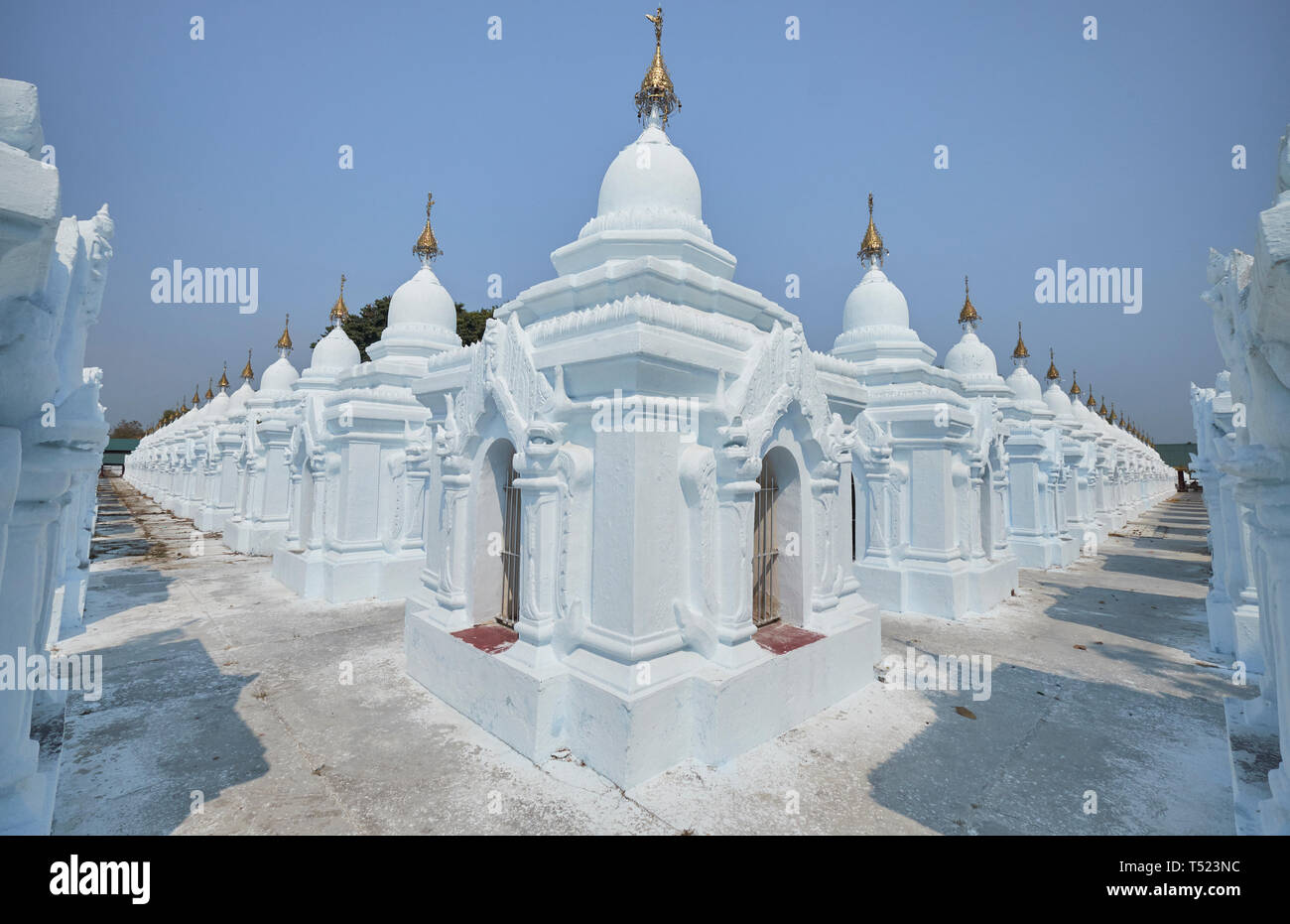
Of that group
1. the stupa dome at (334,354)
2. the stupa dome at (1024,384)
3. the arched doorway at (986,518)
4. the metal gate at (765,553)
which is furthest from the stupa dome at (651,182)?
the stupa dome at (1024,384)

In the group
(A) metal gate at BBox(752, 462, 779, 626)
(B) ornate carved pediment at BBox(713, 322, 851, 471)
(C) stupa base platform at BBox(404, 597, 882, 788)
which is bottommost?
(C) stupa base platform at BBox(404, 597, 882, 788)

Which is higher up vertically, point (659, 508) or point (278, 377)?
point (278, 377)

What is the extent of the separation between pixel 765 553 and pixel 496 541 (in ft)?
9.91

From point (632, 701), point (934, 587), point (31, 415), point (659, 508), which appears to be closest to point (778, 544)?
point (659, 508)

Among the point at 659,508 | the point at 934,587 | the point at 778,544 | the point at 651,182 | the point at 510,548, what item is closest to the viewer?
the point at 659,508

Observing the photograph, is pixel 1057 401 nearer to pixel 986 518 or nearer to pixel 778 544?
pixel 986 518

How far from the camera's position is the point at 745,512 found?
208 inches

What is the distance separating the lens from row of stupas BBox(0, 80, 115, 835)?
73.0 inches

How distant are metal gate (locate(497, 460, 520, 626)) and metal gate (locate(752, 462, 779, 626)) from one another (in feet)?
8.77

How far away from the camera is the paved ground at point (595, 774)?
3973 mm

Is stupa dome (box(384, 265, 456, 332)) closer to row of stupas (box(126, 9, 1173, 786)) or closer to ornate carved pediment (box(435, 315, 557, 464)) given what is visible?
row of stupas (box(126, 9, 1173, 786))

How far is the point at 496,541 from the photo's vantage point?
6438 mm

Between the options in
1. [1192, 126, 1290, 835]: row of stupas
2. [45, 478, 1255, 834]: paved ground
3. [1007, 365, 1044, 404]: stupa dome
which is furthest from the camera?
[1007, 365, 1044, 404]: stupa dome

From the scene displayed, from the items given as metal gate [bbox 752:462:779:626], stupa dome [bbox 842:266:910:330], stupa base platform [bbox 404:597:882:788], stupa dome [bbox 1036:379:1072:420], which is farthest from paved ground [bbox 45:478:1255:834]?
stupa dome [bbox 1036:379:1072:420]
